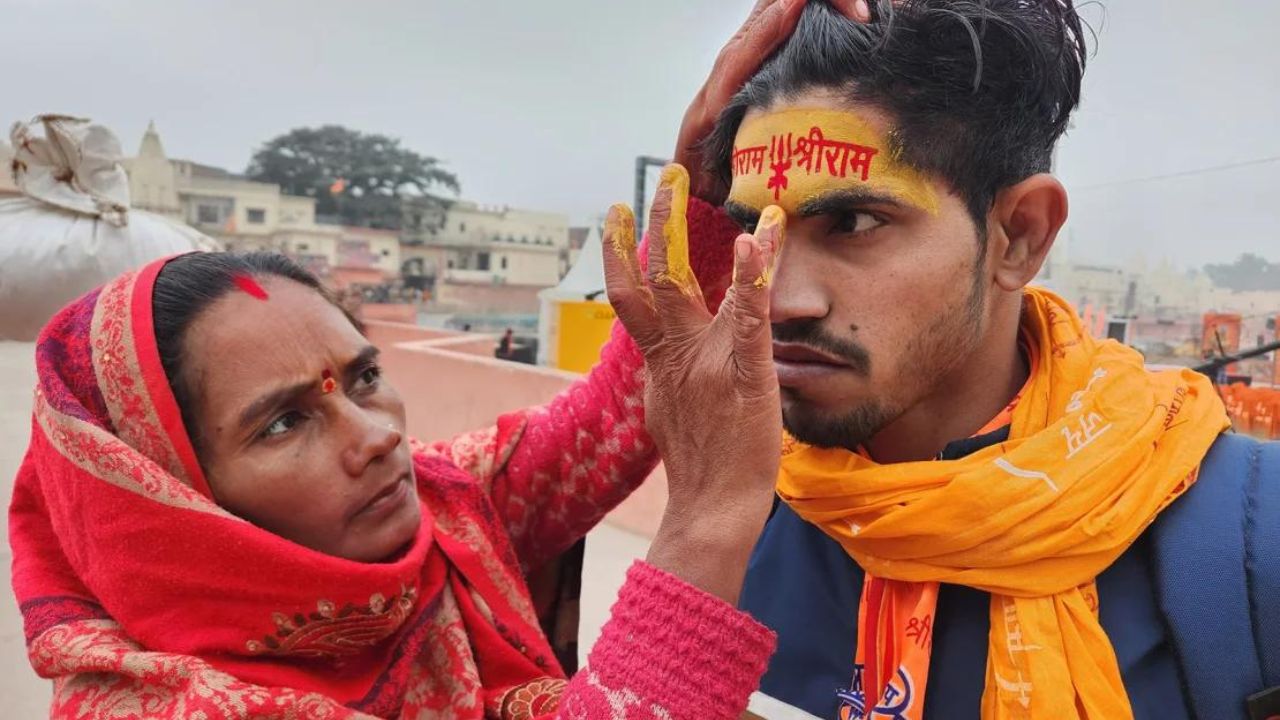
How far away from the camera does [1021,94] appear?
4.34 feet

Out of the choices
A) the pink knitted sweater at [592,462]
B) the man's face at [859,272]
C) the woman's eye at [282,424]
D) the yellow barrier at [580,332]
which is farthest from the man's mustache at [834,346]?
the yellow barrier at [580,332]

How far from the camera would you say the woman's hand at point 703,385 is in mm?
1030

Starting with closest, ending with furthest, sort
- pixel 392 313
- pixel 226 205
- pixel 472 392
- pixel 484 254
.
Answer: pixel 472 392 → pixel 392 313 → pixel 226 205 → pixel 484 254

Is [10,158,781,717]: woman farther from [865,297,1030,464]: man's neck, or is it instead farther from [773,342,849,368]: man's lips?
[865,297,1030,464]: man's neck

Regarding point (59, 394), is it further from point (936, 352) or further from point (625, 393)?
point (936, 352)

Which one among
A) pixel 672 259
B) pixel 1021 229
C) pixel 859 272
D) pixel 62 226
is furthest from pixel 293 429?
pixel 62 226

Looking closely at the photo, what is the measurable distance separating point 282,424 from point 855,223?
1091mm

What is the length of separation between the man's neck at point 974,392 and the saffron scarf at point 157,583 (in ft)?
2.97

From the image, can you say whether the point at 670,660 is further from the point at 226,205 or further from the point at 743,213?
the point at 226,205

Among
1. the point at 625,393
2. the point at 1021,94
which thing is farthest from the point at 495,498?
the point at 1021,94

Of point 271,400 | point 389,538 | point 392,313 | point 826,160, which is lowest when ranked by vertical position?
point 392,313

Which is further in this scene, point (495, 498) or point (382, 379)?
point (495, 498)

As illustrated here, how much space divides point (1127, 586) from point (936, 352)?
0.46m

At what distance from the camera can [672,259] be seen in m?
1.08
